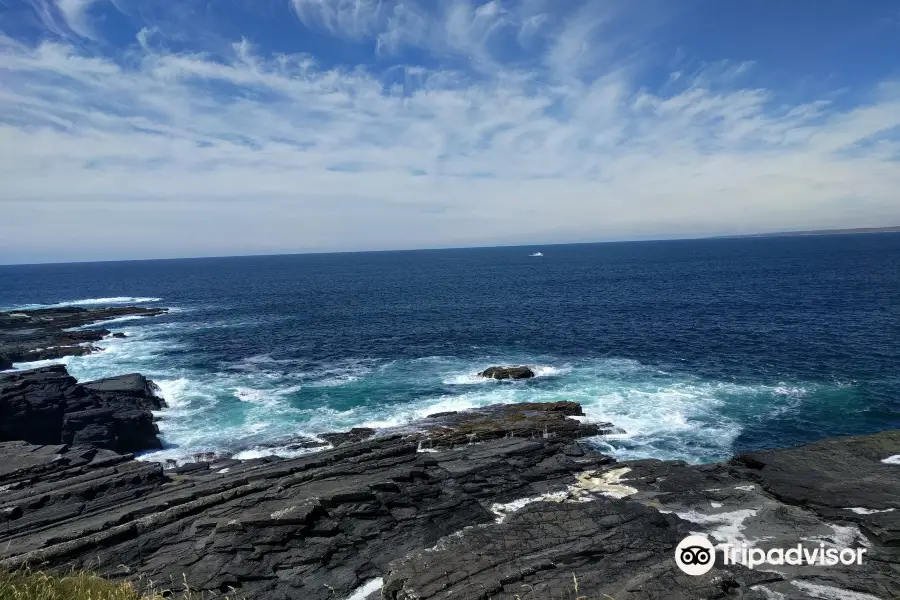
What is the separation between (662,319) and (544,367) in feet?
112

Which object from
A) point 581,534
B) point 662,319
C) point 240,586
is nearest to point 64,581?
point 240,586

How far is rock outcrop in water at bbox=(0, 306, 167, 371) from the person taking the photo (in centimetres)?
6669

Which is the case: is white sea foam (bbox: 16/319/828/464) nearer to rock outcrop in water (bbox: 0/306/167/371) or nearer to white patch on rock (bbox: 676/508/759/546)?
rock outcrop in water (bbox: 0/306/167/371)

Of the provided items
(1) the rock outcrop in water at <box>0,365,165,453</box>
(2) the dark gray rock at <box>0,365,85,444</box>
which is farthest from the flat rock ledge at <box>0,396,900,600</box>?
(2) the dark gray rock at <box>0,365,85,444</box>

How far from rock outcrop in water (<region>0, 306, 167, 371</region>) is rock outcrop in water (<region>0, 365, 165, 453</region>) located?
79.9 ft

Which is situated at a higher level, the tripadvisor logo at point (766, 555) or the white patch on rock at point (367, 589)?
the tripadvisor logo at point (766, 555)

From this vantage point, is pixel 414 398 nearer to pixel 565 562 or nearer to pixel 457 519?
pixel 457 519

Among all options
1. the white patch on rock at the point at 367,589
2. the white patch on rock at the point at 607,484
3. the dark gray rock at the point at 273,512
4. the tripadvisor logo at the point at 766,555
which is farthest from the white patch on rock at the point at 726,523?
the white patch on rock at the point at 367,589

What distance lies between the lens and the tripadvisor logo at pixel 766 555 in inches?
728

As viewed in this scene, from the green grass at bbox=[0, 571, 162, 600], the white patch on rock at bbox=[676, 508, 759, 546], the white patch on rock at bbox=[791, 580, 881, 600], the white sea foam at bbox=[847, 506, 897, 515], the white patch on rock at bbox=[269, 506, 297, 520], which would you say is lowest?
the white patch on rock at bbox=[676, 508, 759, 546]

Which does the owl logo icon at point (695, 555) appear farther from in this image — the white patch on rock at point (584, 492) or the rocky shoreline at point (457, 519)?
the white patch on rock at point (584, 492)

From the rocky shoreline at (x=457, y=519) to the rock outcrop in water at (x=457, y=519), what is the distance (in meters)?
0.08

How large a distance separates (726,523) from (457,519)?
11656 mm

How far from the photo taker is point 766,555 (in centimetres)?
1925
